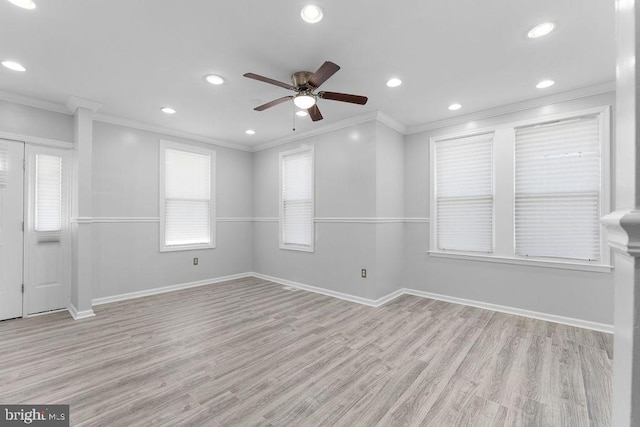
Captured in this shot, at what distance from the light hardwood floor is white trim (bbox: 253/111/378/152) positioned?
2692mm

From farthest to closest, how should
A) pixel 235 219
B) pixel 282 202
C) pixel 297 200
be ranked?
pixel 235 219 < pixel 282 202 < pixel 297 200

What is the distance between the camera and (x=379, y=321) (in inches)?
132

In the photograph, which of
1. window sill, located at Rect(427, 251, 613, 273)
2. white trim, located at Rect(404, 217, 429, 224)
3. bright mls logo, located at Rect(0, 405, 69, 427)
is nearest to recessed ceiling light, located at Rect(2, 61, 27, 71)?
bright mls logo, located at Rect(0, 405, 69, 427)

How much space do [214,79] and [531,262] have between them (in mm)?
4325

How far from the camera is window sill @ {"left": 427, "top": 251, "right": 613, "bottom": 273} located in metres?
3.12

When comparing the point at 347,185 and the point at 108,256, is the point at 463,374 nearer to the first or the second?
the point at 347,185

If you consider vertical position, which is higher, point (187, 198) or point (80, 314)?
point (187, 198)

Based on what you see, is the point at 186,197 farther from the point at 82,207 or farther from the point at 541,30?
the point at 541,30

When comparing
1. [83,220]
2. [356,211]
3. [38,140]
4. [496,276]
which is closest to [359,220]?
[356,211]

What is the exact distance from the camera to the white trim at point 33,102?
3289 mm

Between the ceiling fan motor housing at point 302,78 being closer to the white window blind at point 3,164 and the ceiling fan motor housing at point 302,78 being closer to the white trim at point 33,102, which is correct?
the white trim at point 33,102

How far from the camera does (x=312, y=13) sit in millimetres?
2006

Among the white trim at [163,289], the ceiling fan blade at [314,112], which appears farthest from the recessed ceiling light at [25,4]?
the white trim at [163,289]

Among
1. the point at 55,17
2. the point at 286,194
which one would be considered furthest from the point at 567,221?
the point at 55,17
